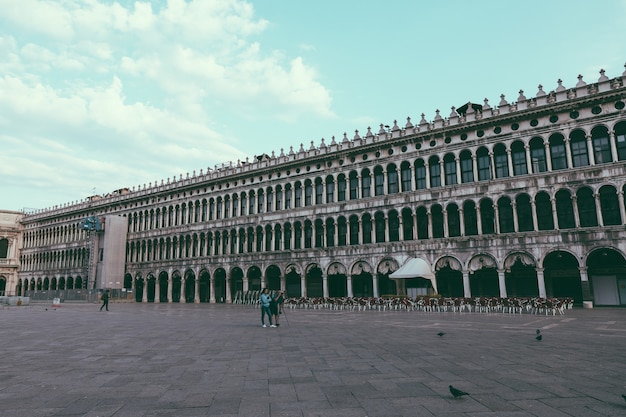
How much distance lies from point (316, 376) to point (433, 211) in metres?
30.1

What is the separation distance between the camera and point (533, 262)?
31000mm

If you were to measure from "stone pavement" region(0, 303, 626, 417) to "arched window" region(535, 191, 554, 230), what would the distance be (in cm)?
1950

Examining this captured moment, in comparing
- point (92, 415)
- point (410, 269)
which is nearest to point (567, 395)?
point (92, 415)

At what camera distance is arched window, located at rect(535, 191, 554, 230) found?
31.4m

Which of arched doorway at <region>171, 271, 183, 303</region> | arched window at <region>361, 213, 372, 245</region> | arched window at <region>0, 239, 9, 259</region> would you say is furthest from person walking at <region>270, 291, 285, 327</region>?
arched window at <region>0, 239, 9, 259</region>

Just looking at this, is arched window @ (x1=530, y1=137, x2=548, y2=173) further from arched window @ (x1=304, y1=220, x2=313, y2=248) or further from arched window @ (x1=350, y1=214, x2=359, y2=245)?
arched window @ (x1=304, y1=220, x2=313, y2=248)

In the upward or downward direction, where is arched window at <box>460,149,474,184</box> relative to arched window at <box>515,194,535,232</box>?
upward

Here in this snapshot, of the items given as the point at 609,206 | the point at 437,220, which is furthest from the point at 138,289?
the point at 609,206

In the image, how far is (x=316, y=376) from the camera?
7.82m

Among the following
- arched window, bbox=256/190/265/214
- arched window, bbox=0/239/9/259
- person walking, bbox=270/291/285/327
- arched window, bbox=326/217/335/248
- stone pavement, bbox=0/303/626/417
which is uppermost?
arched window, bbox=256/190/265/214

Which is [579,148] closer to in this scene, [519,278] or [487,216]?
[487,216]

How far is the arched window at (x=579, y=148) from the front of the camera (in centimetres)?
3066

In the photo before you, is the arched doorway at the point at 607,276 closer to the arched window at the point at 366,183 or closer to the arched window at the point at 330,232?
the arched window at the point at 366,183

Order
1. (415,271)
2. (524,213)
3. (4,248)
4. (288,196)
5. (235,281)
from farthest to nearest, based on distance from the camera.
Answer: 1. (4,248)
2. (235,281)
3. (288,196)
4. (524,213)
5. (415,271)
